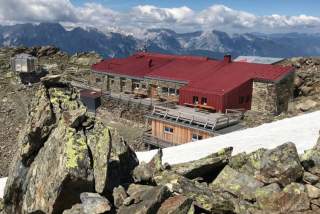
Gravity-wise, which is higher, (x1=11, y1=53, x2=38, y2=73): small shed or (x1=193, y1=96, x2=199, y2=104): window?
(x1=11, y1=53, x2=38, y2=73): small shed

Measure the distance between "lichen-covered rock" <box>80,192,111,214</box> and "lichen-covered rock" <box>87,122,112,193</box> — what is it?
20.1 inches

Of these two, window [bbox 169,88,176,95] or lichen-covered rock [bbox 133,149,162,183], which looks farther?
window [bbox 169,88,176,95]

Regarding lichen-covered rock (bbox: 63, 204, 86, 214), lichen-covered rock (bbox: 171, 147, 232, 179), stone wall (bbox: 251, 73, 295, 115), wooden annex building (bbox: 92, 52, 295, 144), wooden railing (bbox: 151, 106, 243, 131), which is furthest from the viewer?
stone wall (bbox: 251, 73, 295, 115)

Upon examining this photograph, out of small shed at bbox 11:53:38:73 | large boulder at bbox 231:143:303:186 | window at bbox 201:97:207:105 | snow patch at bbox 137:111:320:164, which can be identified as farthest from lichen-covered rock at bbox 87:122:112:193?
small shed at bbox 11:53:38:73

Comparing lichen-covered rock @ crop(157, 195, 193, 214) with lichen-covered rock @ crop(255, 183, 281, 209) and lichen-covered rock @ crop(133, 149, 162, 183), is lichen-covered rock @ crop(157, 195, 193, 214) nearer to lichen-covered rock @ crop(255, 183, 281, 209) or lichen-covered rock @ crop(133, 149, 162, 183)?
lichen-covered rock @ crop(255, 183, 281, 209)

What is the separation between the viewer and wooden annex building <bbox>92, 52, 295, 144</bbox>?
43.4m

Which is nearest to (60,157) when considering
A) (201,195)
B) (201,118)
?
(201,195)

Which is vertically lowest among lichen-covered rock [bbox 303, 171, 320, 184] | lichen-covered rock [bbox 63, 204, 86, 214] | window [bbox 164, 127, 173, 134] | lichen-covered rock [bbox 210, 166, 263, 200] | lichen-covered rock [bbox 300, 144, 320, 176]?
window [bbox 164, 127, 173, 134]

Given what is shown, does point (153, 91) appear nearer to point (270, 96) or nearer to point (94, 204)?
point (270, 96)

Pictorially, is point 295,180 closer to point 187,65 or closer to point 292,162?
point 292,162

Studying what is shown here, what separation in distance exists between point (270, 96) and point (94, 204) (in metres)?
39.9

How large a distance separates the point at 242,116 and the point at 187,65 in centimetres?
1575

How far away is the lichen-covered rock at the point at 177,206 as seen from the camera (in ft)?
35.8

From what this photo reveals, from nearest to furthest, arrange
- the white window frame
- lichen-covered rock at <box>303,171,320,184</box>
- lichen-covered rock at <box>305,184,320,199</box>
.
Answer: lichen-covered rock at <box>305,184,320,199</box>, lichen-covered rock at <box>303,171,320,184</box>, the white window frame
